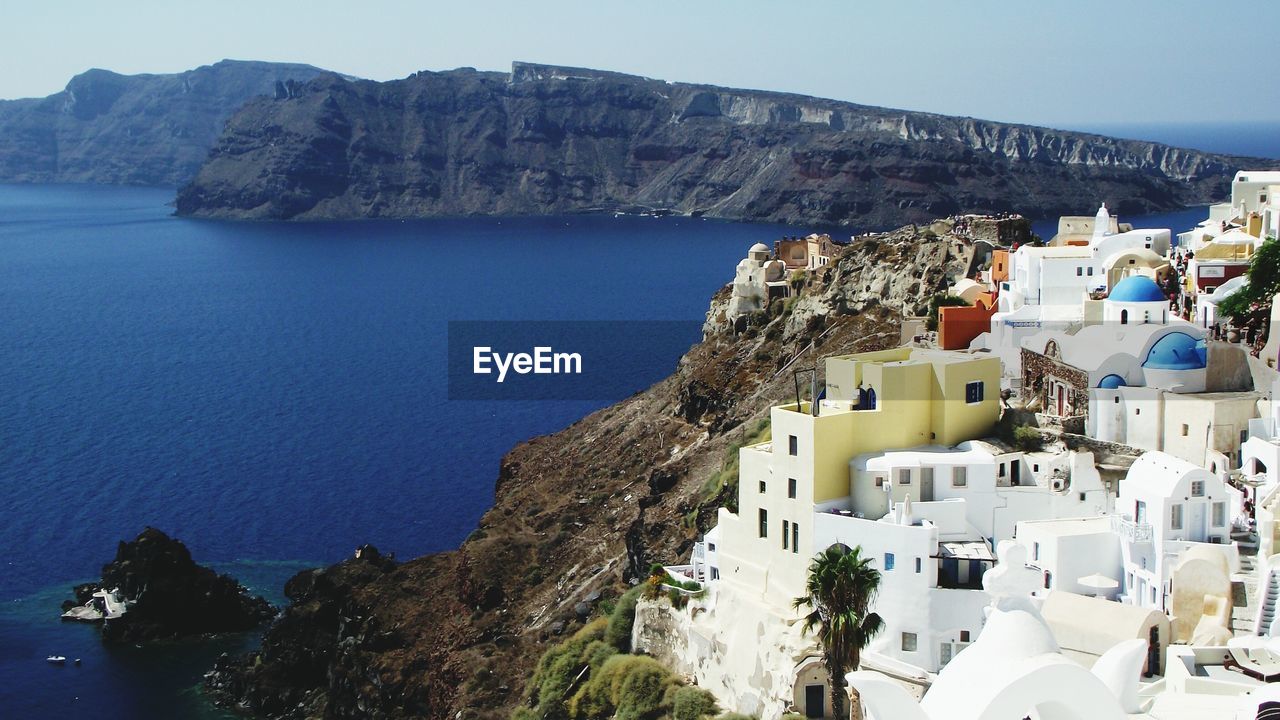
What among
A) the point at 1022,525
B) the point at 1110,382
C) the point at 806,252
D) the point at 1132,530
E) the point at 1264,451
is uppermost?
the point at 806,252

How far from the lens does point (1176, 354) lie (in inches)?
1591

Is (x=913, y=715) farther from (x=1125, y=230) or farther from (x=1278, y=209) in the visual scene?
(x=1125, y=230)

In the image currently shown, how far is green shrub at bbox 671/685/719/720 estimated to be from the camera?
123 feet

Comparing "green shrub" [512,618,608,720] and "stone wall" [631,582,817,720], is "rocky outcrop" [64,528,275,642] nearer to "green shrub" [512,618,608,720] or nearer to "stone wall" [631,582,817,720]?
"green shrub" [512,618,608,720]

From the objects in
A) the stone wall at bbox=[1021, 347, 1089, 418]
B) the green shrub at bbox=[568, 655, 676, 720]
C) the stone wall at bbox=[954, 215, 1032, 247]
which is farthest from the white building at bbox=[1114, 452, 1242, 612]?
the stone wall at bbox=[954, 215, 1032, 247]

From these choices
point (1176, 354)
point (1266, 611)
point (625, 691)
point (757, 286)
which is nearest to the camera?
point (1266, 611)

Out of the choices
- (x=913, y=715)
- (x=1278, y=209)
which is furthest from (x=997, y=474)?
(x=1278, y=209)

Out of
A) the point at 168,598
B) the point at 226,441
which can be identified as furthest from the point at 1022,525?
the point at 226,441

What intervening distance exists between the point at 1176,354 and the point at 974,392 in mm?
6431

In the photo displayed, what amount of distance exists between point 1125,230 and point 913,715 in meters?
49.5

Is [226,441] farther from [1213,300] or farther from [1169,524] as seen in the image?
[1169,524]

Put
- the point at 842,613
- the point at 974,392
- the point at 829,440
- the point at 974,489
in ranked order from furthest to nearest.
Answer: the point at 974,392 → the point at 974,489 → the point at 829,440 → the point at 842,613

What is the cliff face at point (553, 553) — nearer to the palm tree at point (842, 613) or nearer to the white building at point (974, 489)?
the white building at point (974, 489)

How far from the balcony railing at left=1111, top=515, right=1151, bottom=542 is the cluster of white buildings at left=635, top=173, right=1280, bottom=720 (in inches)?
2.2
